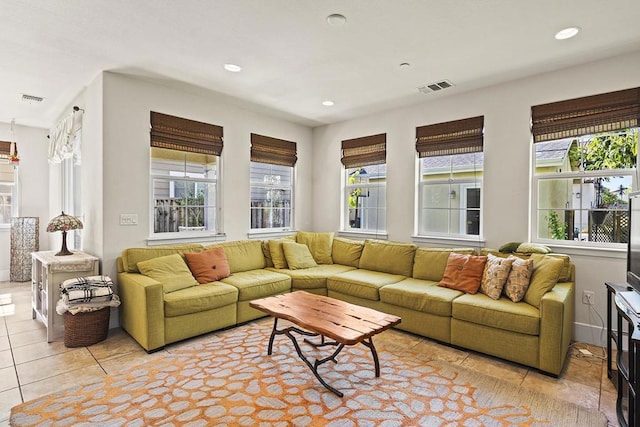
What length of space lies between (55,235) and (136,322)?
Answer: 3649 mm

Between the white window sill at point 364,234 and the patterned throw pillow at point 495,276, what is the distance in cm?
173

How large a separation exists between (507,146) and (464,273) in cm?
153

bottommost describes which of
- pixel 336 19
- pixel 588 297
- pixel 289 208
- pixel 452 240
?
pixel 588 297

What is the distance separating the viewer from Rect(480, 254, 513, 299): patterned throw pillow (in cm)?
308

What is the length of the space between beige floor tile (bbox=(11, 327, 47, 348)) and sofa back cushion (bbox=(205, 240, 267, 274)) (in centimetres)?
182

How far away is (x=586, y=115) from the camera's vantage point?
323 cm

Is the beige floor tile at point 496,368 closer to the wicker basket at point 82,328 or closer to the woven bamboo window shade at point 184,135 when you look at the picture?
the wicker basket at point 82,328

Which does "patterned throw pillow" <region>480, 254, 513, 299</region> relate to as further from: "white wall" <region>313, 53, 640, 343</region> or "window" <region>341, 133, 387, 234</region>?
"window" <region>341, 133, 387, 234</region>

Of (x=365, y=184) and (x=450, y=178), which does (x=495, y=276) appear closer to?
(x=450, y=178)

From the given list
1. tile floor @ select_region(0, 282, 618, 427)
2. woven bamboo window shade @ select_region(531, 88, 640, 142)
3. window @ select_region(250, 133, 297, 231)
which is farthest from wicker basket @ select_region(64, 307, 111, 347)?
woven bamboo window shade @ select_region(531, 88, 640, 142)

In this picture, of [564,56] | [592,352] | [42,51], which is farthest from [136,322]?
[564,56]

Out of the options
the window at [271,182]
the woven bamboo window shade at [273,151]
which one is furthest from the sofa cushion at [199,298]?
the woven bamboo window shade at [273,151]

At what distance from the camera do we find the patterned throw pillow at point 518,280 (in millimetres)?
2977

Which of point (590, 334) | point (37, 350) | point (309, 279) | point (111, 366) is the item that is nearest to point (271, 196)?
point (309, 279)
